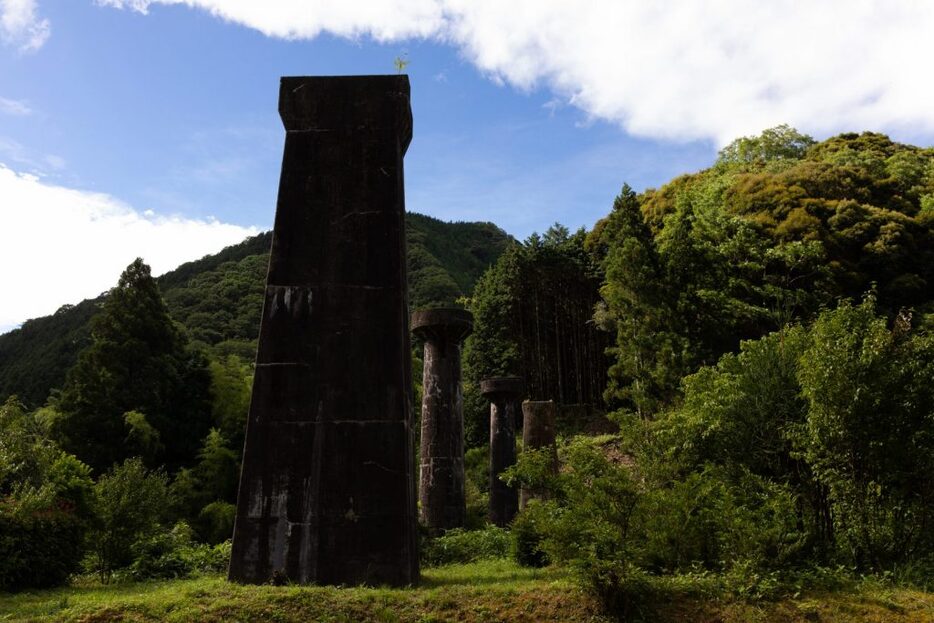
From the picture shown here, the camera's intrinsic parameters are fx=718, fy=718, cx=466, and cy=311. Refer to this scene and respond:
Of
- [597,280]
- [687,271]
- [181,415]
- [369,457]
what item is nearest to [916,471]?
[369,457]

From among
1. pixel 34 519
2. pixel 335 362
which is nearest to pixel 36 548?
pixel 34 519

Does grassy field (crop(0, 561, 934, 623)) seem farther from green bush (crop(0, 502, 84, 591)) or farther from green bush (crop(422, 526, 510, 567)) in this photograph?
green bush (crop(422, 526, 510, 567))

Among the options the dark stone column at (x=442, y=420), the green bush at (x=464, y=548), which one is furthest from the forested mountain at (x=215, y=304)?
the green bush at (x=464, y=548)

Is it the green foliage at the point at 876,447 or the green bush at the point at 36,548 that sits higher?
the green foliage at the point at 876,447

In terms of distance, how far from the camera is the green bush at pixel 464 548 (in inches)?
533

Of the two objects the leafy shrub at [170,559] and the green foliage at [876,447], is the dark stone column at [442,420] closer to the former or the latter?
the leafy shrub at [170,559]

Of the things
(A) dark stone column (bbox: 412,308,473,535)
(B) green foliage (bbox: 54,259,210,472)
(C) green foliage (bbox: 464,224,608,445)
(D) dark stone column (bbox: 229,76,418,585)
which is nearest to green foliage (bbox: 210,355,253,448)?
(B) green foliage (bbox: 54,259,210,472)

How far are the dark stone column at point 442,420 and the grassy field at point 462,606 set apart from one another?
9.60 metres

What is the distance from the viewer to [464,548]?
14.0 metres

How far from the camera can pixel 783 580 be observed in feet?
25.5

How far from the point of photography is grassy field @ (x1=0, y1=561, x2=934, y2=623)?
6.95 meters

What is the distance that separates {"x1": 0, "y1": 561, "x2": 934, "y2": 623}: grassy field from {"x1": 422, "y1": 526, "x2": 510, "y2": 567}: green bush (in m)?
5.88

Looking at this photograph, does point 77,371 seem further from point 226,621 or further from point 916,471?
point 916,471

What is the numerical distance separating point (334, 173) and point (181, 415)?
26.0 m
